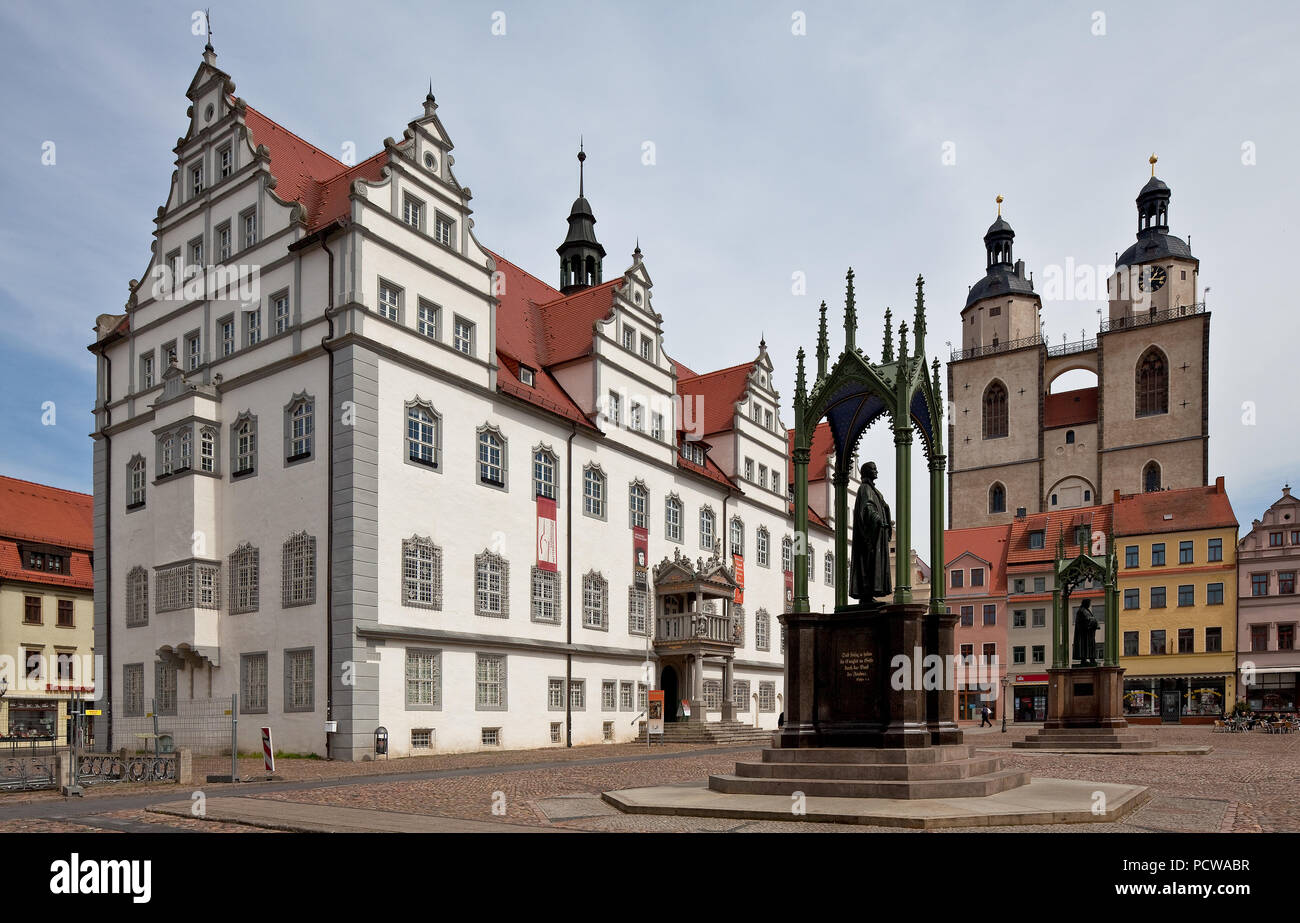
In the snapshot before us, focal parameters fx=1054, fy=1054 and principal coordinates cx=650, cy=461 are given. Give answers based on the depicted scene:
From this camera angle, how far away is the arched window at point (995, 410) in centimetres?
8538

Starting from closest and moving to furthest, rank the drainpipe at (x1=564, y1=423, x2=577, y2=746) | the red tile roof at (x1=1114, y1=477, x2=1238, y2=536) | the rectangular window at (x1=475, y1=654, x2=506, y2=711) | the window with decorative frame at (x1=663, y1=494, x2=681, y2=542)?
the rectangular window at (x1=475, y1=654, x2=506, y2=711)
the drainpipe at (x1=564, y1=423, x2=577, y2=746)
the window with decorative frame at (x1=663, y1=494, x2=681, y2=542)
the red tile roof at (x1=1114, y1=477, x2=1238, y2=536)

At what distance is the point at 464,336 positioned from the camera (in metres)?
32.5

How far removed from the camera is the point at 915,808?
11375 mm

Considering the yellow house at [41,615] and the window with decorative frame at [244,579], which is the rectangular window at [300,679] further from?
the yellow house at [41,615]

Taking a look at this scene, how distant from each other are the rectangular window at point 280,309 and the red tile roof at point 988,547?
50139 millimetres

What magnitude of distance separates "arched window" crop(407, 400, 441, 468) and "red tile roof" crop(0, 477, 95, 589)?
82.9 ft

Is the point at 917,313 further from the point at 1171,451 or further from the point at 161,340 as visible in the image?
the point at 1171,451

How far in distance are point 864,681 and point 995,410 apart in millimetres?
76838

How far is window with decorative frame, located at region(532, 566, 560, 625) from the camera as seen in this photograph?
3406 cm

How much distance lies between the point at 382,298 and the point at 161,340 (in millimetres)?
10070

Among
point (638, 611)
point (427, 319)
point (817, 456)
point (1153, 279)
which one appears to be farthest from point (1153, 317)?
point (427, 319)

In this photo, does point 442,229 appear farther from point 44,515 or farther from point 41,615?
point 44,515

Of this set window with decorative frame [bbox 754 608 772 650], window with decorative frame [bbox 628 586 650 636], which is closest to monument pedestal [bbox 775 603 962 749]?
window with decorative frame [bbox 628 586 650 636]

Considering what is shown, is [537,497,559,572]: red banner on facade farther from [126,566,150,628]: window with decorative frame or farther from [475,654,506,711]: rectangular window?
[126,566,150,628]: window with decorative frame
